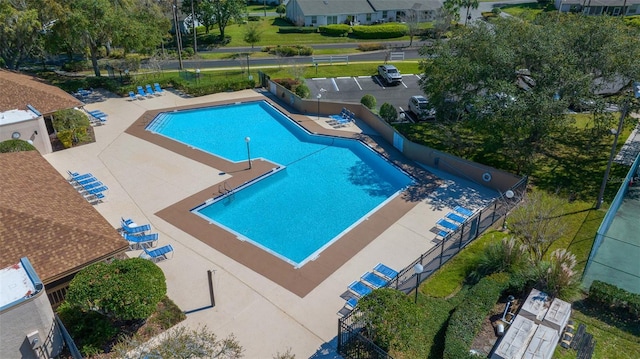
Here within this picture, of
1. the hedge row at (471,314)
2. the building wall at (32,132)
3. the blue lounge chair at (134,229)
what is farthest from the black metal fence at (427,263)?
the building wall at (32,132)

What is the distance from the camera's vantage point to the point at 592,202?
23297 millimetres

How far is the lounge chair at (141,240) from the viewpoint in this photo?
66.4 feet

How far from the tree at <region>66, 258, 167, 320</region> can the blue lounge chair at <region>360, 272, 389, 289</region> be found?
770 centimetres

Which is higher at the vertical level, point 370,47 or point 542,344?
point 370,47

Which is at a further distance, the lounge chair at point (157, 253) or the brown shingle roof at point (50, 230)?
the lounge chair at point (157, 253)

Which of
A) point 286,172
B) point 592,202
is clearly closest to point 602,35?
point 592,202

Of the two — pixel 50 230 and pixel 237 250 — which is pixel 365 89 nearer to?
pixel 237 250

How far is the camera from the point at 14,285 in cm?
1394

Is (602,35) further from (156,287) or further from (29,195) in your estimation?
(29,195)

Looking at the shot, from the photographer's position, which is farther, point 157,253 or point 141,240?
point 141,240

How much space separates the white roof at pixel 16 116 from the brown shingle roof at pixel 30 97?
1.91 feet

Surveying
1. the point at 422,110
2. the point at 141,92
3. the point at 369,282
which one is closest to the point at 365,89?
the point at 422,110

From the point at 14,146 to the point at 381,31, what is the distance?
50.7 metres

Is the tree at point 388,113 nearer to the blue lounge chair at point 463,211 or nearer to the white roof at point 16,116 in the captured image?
the blue lounge chair at point 463,211
